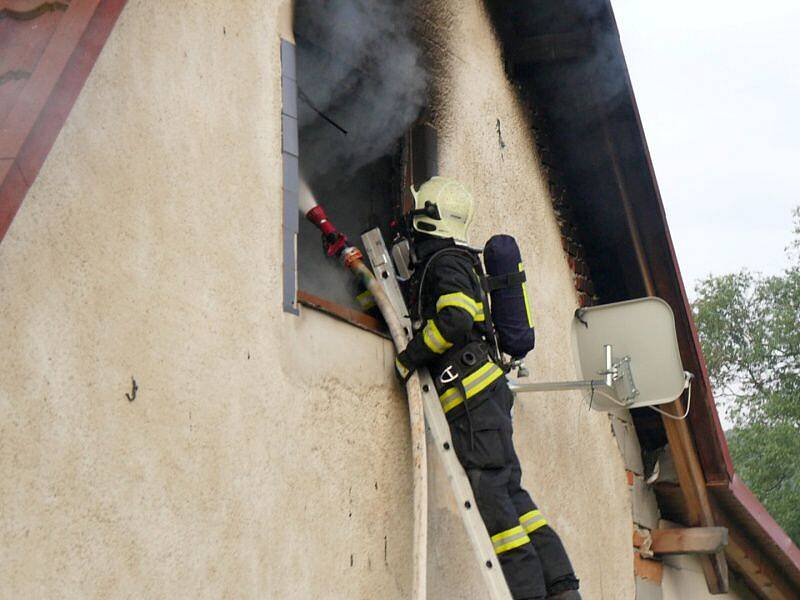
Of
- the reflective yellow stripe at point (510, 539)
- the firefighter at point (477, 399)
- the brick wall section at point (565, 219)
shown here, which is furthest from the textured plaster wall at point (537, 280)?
the reflective yellow stripe at point (510, 539)

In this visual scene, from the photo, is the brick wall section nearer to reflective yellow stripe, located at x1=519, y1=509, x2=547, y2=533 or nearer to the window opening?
the window opening

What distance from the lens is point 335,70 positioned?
617 cm

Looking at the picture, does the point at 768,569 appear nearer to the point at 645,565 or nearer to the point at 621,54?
the point at 645,565

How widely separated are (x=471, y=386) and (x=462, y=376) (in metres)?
0.05

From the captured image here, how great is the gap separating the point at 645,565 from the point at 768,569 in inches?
49.7

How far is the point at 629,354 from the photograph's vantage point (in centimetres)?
598

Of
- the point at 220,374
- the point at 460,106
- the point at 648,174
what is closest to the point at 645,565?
the point at 648,174

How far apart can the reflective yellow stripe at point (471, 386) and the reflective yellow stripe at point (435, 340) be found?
17cm

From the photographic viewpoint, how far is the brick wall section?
22.1 feet

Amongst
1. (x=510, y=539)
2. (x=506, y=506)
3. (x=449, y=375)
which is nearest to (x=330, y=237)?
(x=449, y=375)

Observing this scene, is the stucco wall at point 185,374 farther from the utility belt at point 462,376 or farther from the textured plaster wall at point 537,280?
the textured plaster wall at point 537,280

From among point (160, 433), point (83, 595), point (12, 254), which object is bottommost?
point (83, 595)

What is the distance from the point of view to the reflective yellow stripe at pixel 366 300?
5.07 metres

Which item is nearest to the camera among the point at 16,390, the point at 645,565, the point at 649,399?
the point at 16,390
